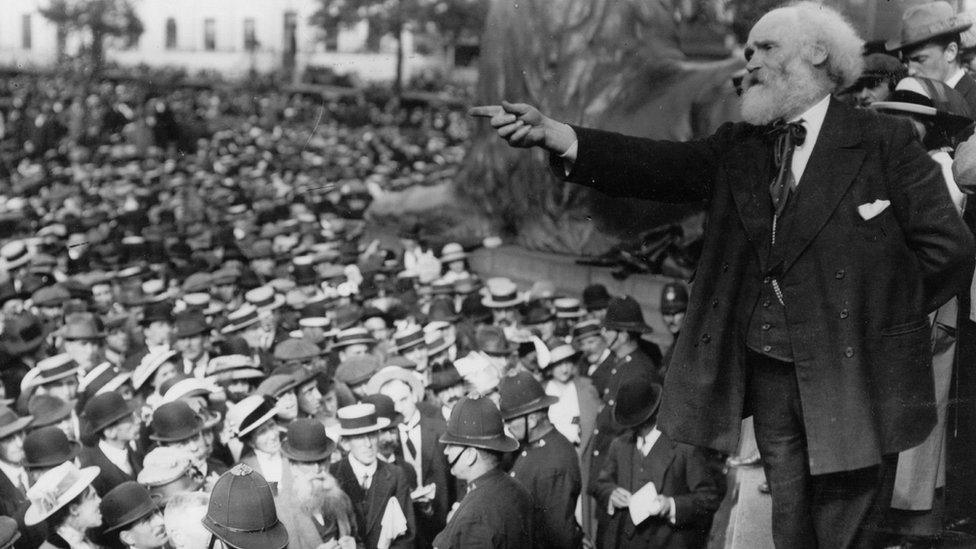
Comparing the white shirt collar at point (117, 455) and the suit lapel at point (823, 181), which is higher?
the suit lapel at point (823, 181)

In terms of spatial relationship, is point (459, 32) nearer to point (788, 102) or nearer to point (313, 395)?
point (313, 395)

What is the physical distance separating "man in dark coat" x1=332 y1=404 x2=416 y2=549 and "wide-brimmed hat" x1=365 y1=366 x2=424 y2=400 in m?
1.13

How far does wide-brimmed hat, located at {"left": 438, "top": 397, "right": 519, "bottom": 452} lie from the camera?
609 centimetres

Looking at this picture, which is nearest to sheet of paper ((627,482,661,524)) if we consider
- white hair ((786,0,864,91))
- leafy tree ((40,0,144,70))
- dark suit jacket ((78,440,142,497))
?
dark suit jacket ((78,440,142,497))

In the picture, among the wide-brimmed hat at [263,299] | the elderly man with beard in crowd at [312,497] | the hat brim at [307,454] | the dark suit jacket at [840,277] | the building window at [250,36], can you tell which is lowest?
the building window at [250,36]

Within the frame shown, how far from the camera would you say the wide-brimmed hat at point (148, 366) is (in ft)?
28.8

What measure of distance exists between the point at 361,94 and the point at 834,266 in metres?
32.6

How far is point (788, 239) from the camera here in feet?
11.9

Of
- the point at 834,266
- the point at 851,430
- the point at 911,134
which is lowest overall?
the point at 851,430

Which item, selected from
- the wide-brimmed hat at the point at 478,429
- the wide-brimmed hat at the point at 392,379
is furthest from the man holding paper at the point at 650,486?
the wide-brimmed hat at the point at 392,379

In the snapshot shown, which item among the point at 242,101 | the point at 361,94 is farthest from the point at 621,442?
the point at 242,101

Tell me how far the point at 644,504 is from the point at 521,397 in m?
1.00

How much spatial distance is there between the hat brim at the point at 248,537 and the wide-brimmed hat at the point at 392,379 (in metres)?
2.86

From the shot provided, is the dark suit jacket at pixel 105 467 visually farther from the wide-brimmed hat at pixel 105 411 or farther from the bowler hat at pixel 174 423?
the bowler hat at pixel 174 423
